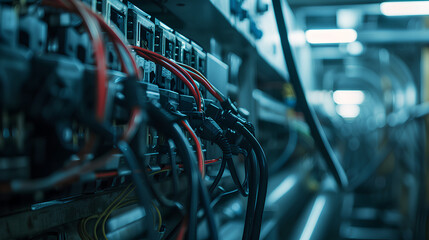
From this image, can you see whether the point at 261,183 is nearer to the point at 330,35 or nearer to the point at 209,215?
the point at 209,215

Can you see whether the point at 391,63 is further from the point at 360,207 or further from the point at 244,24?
the point at 244,24

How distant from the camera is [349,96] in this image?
43.2ft

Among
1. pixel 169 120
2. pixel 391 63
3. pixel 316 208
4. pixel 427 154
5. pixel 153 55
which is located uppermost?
pixel 391 63

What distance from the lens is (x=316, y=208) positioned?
2.80m

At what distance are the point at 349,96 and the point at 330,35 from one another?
31.9ft

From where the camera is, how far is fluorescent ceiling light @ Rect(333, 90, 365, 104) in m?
12.1

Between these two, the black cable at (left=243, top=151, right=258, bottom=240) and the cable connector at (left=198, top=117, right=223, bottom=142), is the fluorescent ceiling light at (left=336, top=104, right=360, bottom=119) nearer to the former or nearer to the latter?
the black cable at (left=243, top=151, right=258, bottom=240)

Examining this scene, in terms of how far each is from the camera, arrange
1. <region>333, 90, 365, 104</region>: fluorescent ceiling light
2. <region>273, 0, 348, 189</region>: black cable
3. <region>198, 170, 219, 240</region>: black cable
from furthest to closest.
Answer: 1. <region>333, 90, 365, 104</region>: fluorescent ceiling light
2. <region>273, 0, 348, 189</region>: black cable
3. <region>198, 170, 219, 240</region>: black cable

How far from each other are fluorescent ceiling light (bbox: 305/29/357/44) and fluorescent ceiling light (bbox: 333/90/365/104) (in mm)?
7911

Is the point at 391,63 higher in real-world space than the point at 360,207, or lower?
higher

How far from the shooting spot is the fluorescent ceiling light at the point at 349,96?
12133 mm

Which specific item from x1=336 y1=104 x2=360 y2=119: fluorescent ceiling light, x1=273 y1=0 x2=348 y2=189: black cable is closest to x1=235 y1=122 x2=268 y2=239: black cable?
x1=273 y1=0 x2=348 y2=189: black cable

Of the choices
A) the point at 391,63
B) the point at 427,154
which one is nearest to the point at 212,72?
the point at 427,154

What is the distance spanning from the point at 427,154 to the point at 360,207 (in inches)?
78.2
